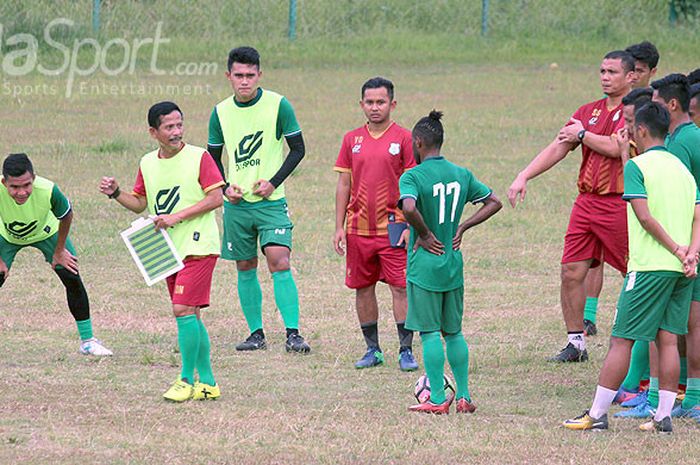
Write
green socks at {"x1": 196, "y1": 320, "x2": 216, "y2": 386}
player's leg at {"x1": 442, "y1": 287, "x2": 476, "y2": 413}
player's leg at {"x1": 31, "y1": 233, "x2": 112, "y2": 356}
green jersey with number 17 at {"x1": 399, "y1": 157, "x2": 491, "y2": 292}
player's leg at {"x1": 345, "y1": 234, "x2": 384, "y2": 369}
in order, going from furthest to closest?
player's leg at {"x1": 31, "y1": 233, "x2": 112, "y2": 356} < player's leg at {"x1": 345, "y1": 234, "x2": 384, "y2": 369} < green socks at {"x1": 196, "y1": 320, "x2": 216, "y2": 386} < player's leg at {"x1": 442, "y1": 287, "x2": 476, "y2": 413} < green jersey with number 17 at {"x1": 399, "y1": 157, "x2": 491, "y2": 292}

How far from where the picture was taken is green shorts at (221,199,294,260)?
30.4 feet

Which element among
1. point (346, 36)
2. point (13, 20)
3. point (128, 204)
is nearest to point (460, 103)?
point (346, 36)

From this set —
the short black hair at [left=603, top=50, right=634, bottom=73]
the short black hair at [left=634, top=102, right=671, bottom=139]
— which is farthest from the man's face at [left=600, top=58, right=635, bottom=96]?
the short black hair at [left=634, top=102, right=671, bottom=139]

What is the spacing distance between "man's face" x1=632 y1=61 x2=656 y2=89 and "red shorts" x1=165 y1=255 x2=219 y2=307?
3.32 metres

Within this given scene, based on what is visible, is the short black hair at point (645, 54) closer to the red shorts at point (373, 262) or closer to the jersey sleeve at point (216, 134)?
the red shorts at point (373, 262)

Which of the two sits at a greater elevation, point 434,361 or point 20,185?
point 20,185

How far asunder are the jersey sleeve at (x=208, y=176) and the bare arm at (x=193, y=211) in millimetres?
35

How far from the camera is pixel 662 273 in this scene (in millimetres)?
6891

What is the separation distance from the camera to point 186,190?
777 cm

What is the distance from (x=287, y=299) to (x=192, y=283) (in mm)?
1696

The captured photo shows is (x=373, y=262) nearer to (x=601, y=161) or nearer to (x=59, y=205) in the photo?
(x=601, y=161)

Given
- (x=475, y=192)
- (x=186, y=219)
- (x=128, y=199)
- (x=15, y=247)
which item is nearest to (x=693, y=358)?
(x=475, y=192)

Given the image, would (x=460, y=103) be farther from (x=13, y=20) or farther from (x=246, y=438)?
(x=246, y=438)

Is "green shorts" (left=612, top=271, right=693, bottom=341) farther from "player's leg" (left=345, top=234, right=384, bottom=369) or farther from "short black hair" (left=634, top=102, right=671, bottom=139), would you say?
"player's leg" (left=345, top=234, right=384, bottom=369)
